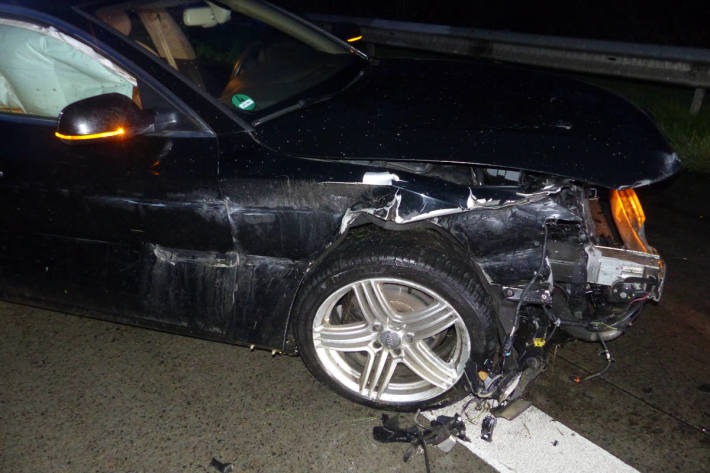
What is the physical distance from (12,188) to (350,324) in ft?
5.57

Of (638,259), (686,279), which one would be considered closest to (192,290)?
(638,259)

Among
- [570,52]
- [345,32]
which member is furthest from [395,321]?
[570,52]

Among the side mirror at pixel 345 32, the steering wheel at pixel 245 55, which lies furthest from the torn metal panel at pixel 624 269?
the side mirror at pixel 345 32

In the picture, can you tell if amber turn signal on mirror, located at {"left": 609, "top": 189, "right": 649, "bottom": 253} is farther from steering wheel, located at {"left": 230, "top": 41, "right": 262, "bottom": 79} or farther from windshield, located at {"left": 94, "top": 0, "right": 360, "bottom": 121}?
steering wheel, located at {"left": 230, "top": 41, "right": 262, "bottom": 79}

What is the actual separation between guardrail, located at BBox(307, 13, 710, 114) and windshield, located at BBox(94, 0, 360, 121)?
37.9 inches

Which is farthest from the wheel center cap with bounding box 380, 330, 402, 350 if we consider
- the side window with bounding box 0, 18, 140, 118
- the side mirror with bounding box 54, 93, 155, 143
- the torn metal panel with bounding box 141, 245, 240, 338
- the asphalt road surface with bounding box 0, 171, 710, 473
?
the side window with bounding box 0, 18, 140, 118

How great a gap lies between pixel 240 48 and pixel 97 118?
1.18m

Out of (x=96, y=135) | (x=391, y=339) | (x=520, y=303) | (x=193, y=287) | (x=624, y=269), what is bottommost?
A: (x=391, y=339)

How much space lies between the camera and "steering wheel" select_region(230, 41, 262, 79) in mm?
3211

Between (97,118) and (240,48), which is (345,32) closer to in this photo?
(240,48)

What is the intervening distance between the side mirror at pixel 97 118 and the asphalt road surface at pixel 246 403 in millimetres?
1289

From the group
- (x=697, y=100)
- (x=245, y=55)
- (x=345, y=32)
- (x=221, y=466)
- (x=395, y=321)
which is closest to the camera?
(x=221, y=466)

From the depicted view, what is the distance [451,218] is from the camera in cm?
258

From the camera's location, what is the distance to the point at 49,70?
9.63 ft
